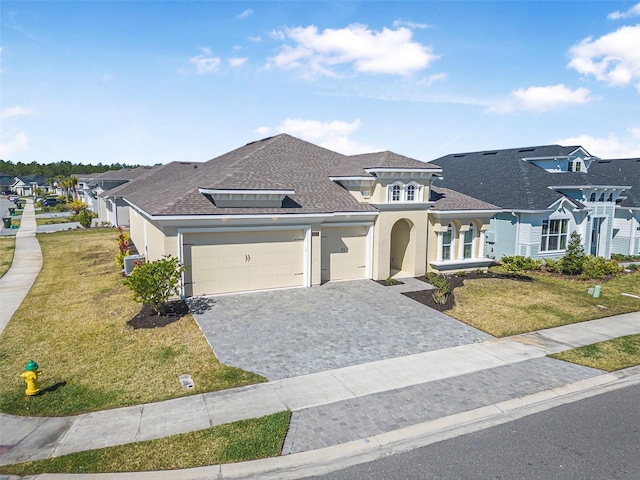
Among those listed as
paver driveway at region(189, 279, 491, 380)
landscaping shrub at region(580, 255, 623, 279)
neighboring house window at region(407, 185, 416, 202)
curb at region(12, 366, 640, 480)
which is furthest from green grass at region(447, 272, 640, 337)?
neighboring house window at region(407, 185, 416, 202)

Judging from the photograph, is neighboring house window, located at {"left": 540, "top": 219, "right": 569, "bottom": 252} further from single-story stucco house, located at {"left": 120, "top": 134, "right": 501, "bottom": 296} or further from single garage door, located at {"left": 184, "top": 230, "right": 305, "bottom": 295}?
single garage door, located at {"left": 184, "top": 230, "right": 305, "bottom": 295}

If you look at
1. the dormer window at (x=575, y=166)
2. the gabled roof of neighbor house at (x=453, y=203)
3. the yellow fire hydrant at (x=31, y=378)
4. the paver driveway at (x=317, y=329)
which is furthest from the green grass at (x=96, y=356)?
the dormer window at (x=575, y=166)

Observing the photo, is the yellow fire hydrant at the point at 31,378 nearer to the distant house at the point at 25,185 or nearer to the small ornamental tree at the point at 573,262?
the small ornamental tree at the point at 573,262

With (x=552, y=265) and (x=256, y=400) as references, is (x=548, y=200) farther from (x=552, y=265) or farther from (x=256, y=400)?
(x=256, y=400)

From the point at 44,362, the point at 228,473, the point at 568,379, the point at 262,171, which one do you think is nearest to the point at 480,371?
the point at 568,379

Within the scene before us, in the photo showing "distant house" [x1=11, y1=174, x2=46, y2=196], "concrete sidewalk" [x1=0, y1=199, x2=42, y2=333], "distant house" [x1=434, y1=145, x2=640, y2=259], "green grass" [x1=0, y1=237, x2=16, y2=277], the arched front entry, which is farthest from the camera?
"distant house" [x1=11, y1=174, x2=46, y2=196]

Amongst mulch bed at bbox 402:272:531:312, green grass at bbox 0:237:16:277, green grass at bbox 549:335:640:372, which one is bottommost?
green grass at bbox 549:335:640:372

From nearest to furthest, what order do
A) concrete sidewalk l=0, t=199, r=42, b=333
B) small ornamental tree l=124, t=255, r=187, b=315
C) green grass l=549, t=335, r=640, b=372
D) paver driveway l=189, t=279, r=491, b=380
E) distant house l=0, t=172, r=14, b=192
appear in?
paver driveway l=189, t=279, r=491, b=380, green grass l=549, t=335, r=640, b=372, small ornamental tree l=124, t=255, r=187, b=315, concrete sidewalk l=0, t=199, r=42, b=333, distant house l=0, t=172, r=14, b=192
